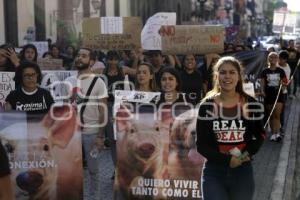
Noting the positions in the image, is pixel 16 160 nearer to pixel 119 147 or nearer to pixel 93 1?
pixel 119 147

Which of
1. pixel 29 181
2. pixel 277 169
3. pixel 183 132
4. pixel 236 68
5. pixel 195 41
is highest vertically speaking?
pixel 236 68

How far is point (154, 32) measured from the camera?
39.7 ft

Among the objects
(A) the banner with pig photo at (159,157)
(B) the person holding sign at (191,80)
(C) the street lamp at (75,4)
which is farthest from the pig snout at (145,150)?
(C) the street lamp at (75,4)

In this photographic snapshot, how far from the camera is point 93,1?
27719 mm

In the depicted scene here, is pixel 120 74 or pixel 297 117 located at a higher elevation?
pixel 120 74

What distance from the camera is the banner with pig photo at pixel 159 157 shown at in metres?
5.86

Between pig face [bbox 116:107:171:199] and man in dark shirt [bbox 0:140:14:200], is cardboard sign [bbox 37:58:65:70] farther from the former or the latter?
man in dark shirt [bbox 0:140:14:200]

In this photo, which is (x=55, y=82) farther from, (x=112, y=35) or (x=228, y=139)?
(x=228, y=139)

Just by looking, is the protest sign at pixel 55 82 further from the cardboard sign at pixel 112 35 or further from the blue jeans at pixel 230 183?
the blue jeans at pixel 230 183

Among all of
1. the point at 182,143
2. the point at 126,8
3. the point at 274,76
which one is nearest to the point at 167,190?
the point at 182,143

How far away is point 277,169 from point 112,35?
3929 mm

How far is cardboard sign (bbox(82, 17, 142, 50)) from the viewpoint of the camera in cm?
1102

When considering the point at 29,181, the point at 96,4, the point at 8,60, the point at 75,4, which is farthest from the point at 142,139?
the point at 96,4

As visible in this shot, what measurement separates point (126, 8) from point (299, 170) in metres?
28.8
